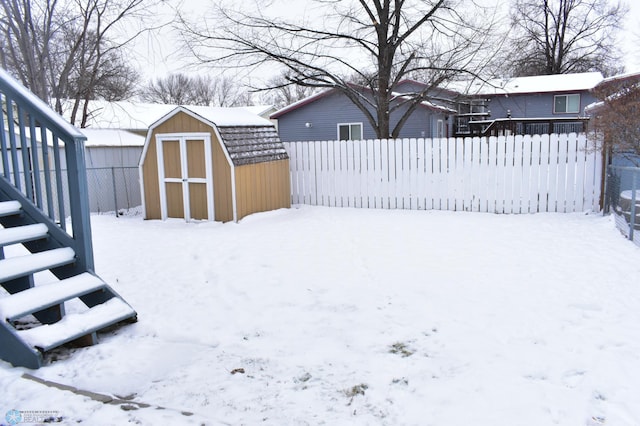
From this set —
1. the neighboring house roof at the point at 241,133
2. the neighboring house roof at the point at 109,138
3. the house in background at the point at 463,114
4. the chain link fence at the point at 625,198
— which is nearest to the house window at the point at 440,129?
the house in background at the point at 463,114

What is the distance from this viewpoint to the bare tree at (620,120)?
25.6ft

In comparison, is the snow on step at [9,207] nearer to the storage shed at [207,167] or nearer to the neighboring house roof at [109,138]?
the storage shed at [207,167]

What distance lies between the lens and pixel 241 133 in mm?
9773

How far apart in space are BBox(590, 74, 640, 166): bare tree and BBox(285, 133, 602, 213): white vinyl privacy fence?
2.18ft

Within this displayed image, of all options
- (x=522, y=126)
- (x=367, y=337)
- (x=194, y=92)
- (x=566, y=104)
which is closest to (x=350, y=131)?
(x=522, y=126)

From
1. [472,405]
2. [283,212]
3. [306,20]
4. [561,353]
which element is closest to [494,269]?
[561,353]

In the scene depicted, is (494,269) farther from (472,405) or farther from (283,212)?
(283,212)

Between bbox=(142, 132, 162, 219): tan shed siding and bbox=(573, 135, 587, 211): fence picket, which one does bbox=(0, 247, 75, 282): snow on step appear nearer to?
bbox=(142, 132, 162, 219): tan shed siding

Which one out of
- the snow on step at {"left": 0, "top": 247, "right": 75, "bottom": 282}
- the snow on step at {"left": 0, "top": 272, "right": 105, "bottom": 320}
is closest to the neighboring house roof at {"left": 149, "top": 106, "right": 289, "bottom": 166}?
the snow on step at {"left": 0, "top": 247, "right": 75, "bottom": 282}

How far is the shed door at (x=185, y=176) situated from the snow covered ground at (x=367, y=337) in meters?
2.31

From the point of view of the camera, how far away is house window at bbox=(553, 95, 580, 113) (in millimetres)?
24844

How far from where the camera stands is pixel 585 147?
912 cm

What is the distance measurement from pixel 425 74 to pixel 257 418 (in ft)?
45.9

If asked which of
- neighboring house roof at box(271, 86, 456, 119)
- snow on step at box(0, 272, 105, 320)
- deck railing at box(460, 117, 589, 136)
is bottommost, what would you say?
snow on step at box(0, 272, 105, 320)
